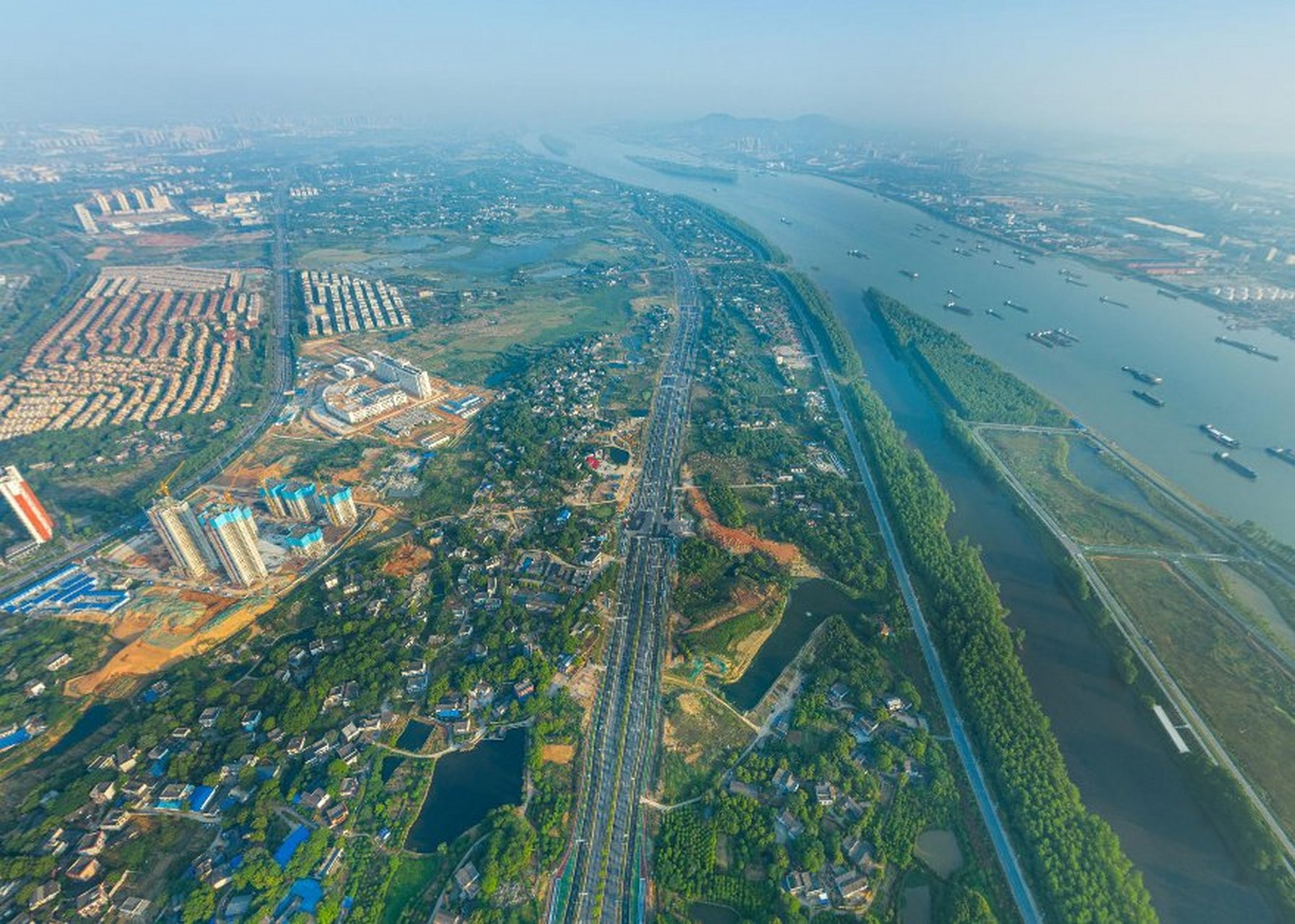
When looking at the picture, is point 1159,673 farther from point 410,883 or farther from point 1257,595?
point 410,883

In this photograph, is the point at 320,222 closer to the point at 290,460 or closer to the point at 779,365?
the point at 290,460

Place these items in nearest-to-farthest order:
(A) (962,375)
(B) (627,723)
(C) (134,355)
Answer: (B) (627,723) < (A) (962,375) < (C) (134,355)

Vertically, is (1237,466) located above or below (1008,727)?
above

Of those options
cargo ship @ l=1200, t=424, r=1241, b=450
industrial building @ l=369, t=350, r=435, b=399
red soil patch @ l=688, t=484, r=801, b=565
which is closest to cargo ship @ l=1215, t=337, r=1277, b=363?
cargo ship @ l=1200, t=424, r=1241, b=450

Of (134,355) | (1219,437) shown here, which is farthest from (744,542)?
(134,355)

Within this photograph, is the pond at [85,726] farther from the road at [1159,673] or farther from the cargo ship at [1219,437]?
the cargo ship at [1219,437]

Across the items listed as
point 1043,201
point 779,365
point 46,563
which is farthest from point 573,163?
point 46,563

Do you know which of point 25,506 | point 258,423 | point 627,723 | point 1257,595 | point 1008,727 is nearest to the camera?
point 1008,727
